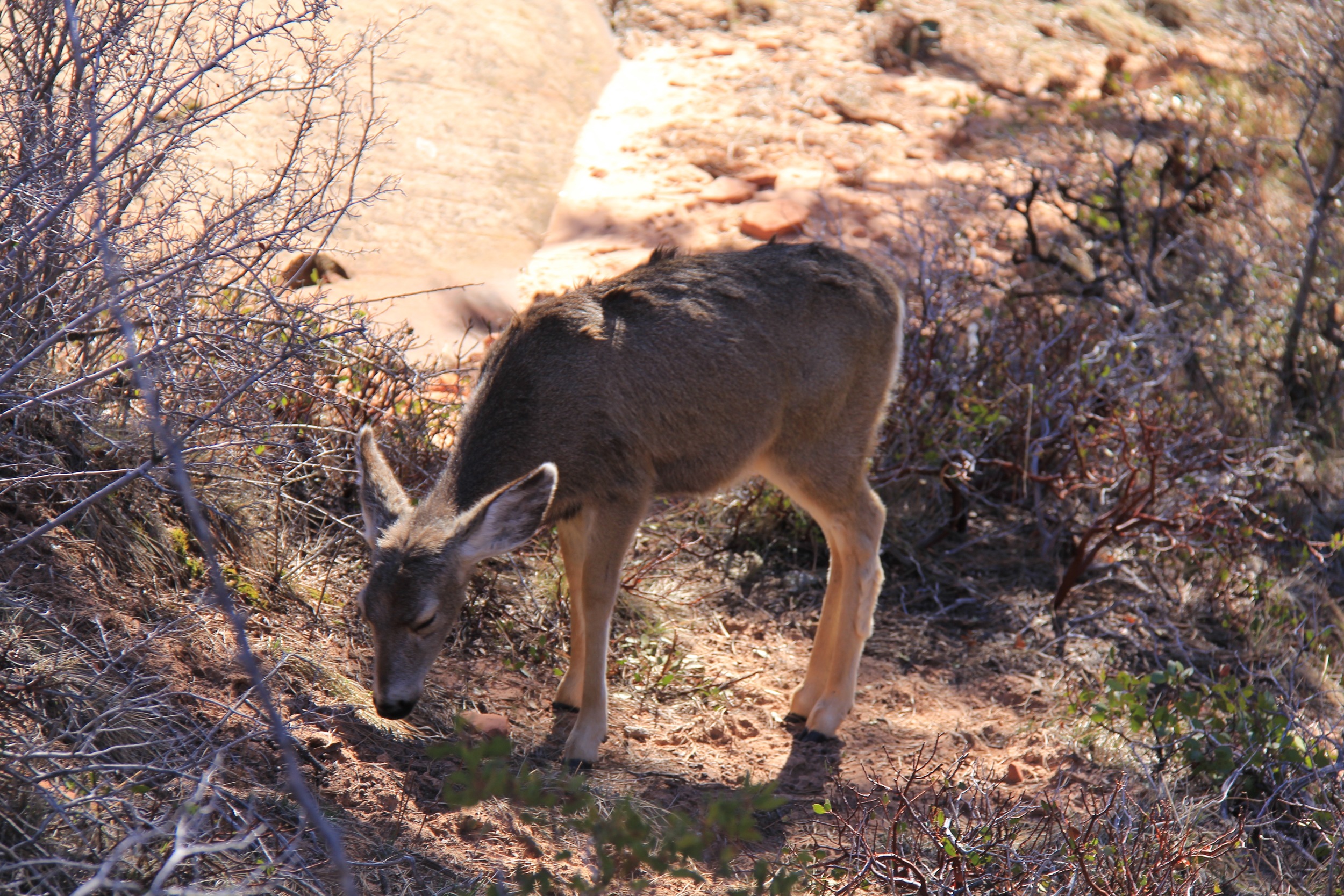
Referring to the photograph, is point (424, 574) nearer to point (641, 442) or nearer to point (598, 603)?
point (598, 603)

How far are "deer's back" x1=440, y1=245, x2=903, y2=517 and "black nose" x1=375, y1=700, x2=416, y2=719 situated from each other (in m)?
0.86

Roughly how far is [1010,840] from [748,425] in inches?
88.5

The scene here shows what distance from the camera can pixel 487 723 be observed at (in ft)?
17.2

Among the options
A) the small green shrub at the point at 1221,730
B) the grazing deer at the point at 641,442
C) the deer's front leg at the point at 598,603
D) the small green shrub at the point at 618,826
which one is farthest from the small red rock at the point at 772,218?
the small green shrub at the point at 618,826

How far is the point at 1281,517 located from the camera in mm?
8062

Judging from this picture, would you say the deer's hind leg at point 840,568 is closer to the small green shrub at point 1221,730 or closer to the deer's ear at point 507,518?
the small green shrub at point 1221,730

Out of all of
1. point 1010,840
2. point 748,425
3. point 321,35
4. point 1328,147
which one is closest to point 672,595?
point 748,425

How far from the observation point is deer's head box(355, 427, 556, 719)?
459 centimetres

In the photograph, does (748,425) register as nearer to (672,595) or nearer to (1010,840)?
(672,595)

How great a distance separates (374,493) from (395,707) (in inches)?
35.9

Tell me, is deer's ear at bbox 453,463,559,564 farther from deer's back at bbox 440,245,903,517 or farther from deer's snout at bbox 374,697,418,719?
deer's snout at bbox 374,697,418,719

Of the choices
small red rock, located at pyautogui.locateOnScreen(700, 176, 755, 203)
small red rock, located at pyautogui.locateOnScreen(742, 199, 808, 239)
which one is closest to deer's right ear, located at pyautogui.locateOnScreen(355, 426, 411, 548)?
small red rock, located at pyautogui.locateOnScreen(742, 199, 808, 239)

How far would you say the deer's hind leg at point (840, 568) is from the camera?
5934mm

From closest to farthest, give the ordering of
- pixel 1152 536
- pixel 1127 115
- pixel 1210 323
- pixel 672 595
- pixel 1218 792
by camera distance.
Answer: pixel 1218 792
pixel 672 595
pixel 1152 536
pixel 1210 323
pixel 1127 115
